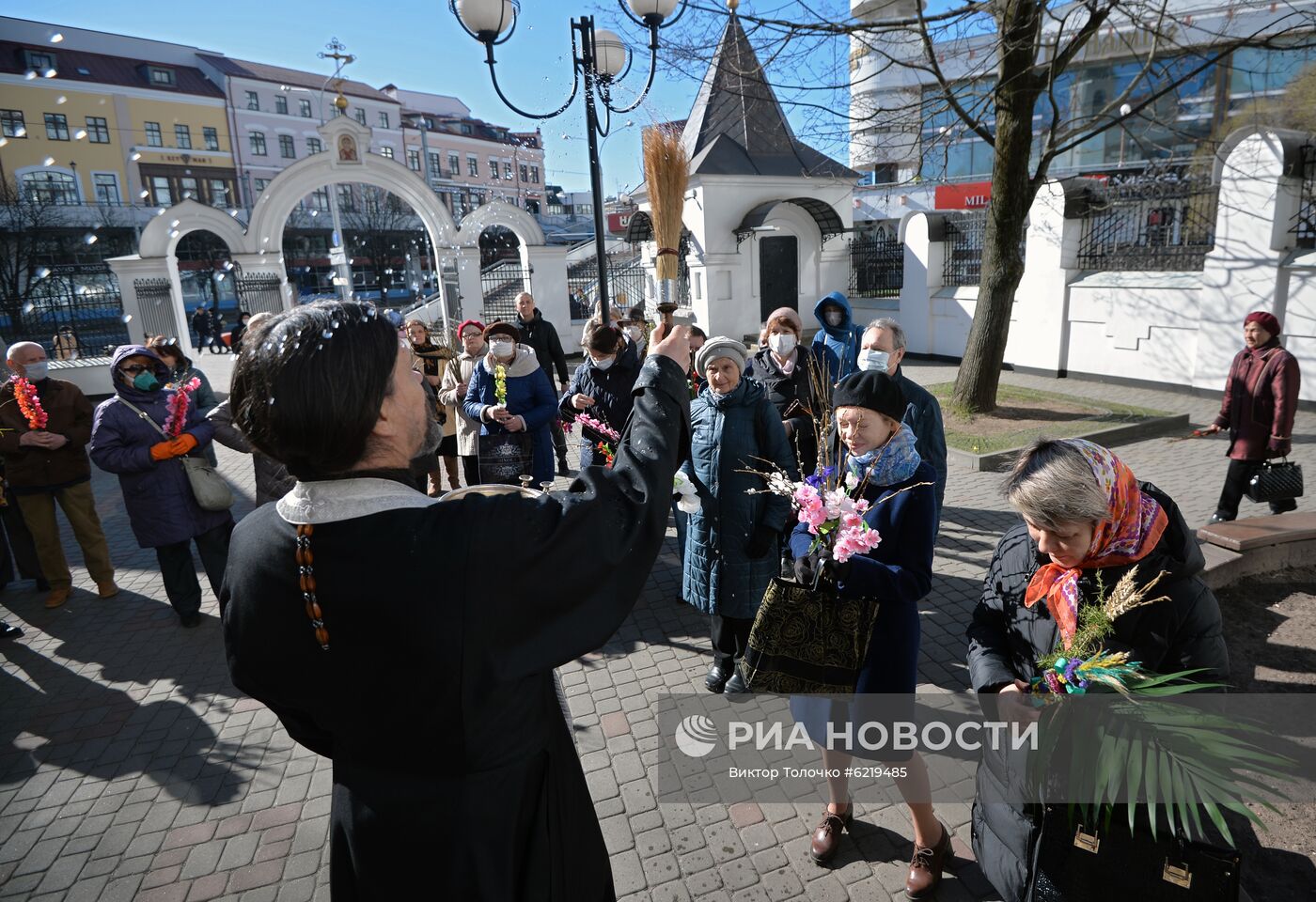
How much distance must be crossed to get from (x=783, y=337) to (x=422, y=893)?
4864mm

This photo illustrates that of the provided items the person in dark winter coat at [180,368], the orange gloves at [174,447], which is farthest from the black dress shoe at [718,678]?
the person in dark winter coat at [180,368]

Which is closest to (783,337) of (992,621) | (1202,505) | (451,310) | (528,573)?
(992,621)

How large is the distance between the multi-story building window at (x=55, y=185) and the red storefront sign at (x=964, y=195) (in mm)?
36982

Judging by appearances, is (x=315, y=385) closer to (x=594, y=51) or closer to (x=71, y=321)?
(x=594, y=51)

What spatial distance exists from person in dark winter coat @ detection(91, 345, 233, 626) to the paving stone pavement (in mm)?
796

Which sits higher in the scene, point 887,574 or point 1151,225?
point 1151,225

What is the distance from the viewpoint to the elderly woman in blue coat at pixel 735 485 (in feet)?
12.3

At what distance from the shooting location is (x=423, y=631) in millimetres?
1196

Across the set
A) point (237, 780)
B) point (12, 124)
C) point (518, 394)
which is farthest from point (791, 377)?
point (12, 124)

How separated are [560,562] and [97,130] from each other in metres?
47.6

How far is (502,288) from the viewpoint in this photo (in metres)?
19.2

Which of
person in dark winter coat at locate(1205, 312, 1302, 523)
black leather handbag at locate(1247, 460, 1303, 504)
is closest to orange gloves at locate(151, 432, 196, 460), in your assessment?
person in dark winter coat at locate(1205, 312, 1302, 523)

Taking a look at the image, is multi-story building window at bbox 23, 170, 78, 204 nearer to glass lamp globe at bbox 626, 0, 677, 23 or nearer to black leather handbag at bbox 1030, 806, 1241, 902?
glass lamp globe at bbox 626, 0, 677, 23

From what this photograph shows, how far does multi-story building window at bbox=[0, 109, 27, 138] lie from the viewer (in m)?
30.9
